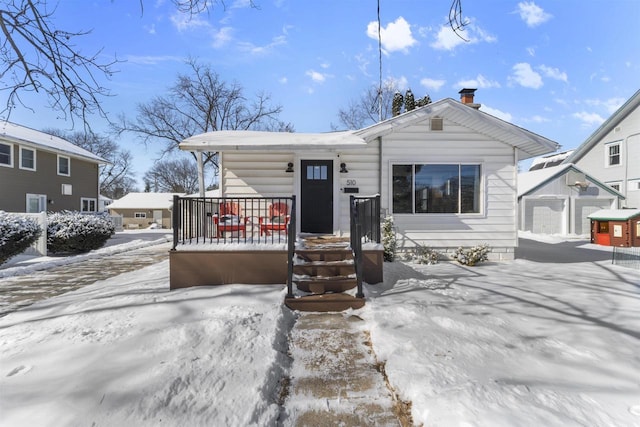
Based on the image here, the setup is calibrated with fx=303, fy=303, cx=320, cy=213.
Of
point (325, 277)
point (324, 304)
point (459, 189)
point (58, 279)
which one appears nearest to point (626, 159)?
point (459, 189)

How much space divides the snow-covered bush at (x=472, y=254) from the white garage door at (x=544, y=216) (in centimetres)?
1158

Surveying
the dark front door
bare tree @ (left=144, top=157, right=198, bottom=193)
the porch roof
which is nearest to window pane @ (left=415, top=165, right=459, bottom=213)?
the porch roof

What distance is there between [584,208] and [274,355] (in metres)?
19.5

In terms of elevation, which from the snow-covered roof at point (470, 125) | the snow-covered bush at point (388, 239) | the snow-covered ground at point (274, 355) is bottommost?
the snow-covered ground at point (274, 355)

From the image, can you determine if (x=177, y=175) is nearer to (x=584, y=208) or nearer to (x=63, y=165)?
(x=63, y=165)

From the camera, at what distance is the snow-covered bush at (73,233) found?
10.0 m

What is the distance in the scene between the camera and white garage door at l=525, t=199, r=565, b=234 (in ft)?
53.5

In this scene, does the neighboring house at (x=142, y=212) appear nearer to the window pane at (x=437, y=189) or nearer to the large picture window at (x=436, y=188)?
the large picture window at (x=436, y=188)

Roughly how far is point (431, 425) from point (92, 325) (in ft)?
12.5

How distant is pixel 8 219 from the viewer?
806 cm

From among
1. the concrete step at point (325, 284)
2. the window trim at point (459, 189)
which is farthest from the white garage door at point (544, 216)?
the concrete step at point (325, 284)

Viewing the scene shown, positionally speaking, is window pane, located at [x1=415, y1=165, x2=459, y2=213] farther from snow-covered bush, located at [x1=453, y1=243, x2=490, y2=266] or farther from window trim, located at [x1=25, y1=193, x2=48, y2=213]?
window trim, located at [x1=25, y1=193, x2=48, y2=213]

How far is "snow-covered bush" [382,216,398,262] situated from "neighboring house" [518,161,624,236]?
12.8 metres

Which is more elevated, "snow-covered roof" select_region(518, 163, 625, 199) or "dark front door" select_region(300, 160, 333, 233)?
"snow-covered roof" select_region(518, 163, 625, 199)
